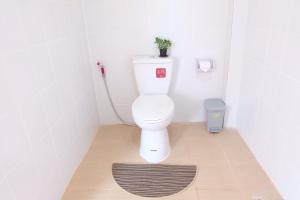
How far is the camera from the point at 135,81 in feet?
6.93

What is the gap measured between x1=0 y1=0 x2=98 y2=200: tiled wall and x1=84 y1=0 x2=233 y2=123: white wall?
237mm

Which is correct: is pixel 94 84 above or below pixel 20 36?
below

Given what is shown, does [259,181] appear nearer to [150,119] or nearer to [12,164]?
[150,119]

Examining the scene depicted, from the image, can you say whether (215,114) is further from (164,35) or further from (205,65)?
(164,35)

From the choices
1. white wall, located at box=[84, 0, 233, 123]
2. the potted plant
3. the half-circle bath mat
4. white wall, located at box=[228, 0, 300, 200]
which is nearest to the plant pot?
the potted plant

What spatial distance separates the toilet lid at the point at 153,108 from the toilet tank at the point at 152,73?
100mm

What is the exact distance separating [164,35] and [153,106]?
27.2 inches

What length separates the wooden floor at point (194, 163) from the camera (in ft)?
4.71

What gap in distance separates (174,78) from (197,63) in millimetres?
251

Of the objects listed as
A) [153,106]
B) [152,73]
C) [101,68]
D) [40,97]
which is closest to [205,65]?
[152,73]

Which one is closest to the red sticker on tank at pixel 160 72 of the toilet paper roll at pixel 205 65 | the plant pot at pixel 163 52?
the plant pot at pixel 163 52

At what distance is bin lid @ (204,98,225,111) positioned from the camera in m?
1.98

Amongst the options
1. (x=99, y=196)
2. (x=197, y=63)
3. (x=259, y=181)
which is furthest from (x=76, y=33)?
(x=259, y=181)

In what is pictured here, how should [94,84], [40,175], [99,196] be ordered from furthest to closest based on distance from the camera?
[94,84] → [99,196] → [40,175]
